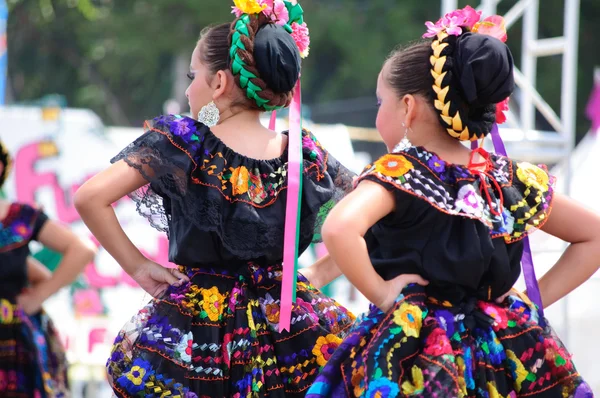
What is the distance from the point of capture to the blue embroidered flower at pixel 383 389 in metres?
2.15

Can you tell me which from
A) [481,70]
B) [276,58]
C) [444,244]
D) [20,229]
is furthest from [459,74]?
[20,229]

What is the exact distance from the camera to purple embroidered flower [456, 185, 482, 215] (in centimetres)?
230

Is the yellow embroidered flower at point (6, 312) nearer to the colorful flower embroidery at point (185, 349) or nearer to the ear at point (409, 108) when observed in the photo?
the colorful flower embroidery at point (185, 349)

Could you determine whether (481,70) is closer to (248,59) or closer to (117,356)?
(248,59)

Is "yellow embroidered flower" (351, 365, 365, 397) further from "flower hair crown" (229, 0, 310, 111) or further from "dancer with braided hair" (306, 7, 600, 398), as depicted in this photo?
"flower hair crown" (229, 0, 310, 111)

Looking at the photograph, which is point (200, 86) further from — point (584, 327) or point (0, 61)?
point (0, 61)

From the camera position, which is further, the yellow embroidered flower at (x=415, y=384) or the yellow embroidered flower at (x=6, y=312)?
the yellow embroidered flower at (x=6, y=312)

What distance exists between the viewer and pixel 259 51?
8.59 ft

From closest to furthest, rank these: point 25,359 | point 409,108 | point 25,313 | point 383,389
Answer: point 383,389 < point 409,108 < point 25,359 < point 25,313

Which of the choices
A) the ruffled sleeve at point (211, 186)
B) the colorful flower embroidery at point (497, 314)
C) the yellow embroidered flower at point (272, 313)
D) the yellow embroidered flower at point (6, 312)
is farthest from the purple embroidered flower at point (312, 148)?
the yellow embroidered flower at point (6, 312)

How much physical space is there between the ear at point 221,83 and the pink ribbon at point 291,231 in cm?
25

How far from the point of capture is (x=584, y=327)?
15.4ft

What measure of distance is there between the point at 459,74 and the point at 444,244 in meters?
0.44

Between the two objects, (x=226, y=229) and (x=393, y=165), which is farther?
(x=226, y=229)
